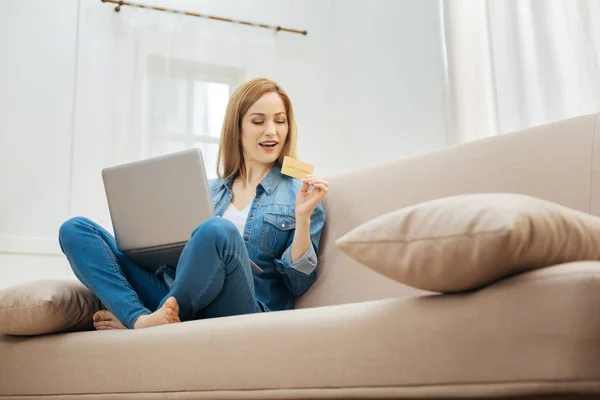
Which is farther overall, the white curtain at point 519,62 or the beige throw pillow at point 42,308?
the white curtain at point 519,62

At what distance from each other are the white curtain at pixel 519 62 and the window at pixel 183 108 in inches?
45.3

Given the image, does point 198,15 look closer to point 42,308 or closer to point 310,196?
point 310,196

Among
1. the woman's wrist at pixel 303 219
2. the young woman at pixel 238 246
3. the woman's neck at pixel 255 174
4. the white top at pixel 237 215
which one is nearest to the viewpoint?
the young woman at pixel 238 246

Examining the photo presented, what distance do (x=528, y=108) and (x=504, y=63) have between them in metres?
0.23

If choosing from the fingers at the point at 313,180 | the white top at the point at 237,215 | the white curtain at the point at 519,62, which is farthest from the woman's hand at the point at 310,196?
the white curtain at the point at 519,62

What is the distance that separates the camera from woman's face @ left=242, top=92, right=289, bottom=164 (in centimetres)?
207

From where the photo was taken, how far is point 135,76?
11.2ft

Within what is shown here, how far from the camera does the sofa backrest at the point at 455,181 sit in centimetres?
143

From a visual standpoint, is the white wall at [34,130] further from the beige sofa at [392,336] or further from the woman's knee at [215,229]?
the woman's knee at [215,229]

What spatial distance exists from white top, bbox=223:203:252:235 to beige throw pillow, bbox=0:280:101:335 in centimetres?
46

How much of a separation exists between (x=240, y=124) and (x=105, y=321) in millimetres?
757

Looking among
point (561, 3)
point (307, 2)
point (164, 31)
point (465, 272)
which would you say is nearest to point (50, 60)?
point (164, 31)

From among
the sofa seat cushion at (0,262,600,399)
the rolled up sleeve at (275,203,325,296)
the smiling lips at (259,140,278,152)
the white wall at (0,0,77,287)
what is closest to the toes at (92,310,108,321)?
the sofa seat cushion at (0,262,600,399)

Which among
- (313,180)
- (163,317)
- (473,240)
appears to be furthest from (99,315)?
(473,240)
